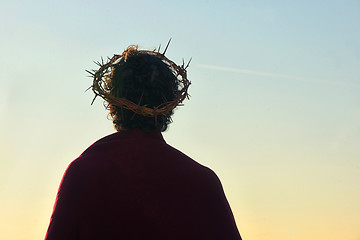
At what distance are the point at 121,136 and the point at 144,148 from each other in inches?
8.8

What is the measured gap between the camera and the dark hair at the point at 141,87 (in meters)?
5.33

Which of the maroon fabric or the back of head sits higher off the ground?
the back of head

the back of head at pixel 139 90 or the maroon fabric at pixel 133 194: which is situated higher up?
the back of head at pixel 139 90

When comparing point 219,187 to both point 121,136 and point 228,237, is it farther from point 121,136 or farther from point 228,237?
point 121,136

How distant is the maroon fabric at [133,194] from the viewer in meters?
5.02

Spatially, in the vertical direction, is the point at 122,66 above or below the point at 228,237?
above

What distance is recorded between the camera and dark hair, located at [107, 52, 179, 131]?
5328mm

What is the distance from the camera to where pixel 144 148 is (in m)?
5.29

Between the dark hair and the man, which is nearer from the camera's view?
the man

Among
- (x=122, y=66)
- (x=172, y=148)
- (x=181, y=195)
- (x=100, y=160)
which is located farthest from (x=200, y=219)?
(x=122, y=66)

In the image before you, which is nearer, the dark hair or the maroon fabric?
the maroon fabric

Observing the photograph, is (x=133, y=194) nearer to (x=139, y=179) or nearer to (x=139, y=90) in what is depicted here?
(x=139, y=179)

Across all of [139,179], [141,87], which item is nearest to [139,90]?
[141,87]

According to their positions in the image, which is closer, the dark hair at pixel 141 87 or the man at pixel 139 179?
the man at pixel 139 179
